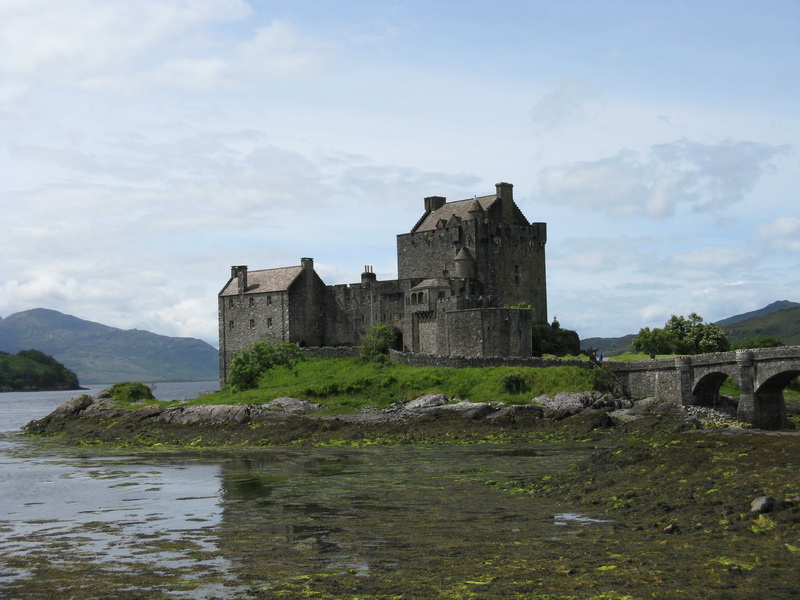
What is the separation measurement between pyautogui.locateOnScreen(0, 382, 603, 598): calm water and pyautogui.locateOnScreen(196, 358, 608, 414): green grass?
17205 millimetres

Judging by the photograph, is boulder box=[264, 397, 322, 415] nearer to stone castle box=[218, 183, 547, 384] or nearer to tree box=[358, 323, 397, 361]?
tree box=[358, 323, 397, 361]

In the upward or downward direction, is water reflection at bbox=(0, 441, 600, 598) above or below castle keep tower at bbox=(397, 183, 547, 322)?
below


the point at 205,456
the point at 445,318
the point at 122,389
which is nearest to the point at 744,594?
the point at 205,456

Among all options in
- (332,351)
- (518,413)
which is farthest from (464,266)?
(518,413)

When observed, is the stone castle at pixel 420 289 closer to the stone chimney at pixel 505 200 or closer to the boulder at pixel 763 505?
the stone chimney at pixel 505 200

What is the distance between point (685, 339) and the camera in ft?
257

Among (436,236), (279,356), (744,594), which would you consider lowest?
(744,594)

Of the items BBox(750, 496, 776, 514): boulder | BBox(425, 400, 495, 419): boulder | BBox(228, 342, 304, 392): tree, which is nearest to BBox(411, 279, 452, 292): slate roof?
BBox(228, 342, 304, 392): tree

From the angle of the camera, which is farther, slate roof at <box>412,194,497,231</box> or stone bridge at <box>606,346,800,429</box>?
slate roof at <box>412,194,497,231</box>

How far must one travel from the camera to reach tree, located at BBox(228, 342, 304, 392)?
235ft

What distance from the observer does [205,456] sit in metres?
46.7

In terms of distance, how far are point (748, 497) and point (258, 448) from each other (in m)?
32.0

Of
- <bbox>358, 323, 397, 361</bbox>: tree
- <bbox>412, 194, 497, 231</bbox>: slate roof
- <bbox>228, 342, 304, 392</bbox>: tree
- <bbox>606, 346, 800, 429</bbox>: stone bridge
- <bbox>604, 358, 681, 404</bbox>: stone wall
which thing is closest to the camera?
<bbox>606, 346, 800, 429</bbox>: stone bridge

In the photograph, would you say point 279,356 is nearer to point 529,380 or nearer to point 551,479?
point 529,380
